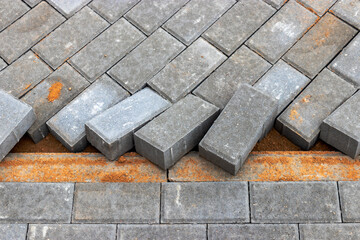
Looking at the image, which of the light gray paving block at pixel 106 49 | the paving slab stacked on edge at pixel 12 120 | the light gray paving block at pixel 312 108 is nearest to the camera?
the paving slab stacked on edge at pixel 12 120

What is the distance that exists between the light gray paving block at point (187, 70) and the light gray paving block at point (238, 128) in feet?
1.78

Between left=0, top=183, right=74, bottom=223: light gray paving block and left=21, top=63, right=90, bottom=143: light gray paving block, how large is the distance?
58cm

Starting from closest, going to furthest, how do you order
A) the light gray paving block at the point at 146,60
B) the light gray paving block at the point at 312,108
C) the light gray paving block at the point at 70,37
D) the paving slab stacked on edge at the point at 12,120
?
the paving slab stacked on edge at the point at 12,120
the light gray paving block at the point at 312,108
the light gray paving block at the point at 146,60
the light gray paving block at the point at 70,37

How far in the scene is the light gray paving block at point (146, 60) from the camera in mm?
5707

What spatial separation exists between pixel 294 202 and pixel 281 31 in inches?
76.0

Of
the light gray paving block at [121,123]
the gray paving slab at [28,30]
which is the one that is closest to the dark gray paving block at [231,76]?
the light gray paving block at [121,123]

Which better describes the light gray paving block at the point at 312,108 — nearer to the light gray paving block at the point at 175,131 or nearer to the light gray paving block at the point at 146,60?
the light gray paving block at the point at 175,131

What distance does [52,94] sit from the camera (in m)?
5.68

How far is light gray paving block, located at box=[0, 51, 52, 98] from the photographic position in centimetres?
574

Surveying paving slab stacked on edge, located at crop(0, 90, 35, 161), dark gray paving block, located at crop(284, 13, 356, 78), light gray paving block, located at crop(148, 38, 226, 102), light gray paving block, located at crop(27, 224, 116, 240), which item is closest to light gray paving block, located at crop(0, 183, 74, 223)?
light gray paving block, located at crop(27, 224, 116, 240)

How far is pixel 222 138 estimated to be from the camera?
511 centimetres

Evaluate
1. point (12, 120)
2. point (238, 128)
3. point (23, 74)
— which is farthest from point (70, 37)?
point (238, 128)

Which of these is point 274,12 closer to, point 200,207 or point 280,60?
point 280,60

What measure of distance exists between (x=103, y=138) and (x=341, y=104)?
2.34 metres
